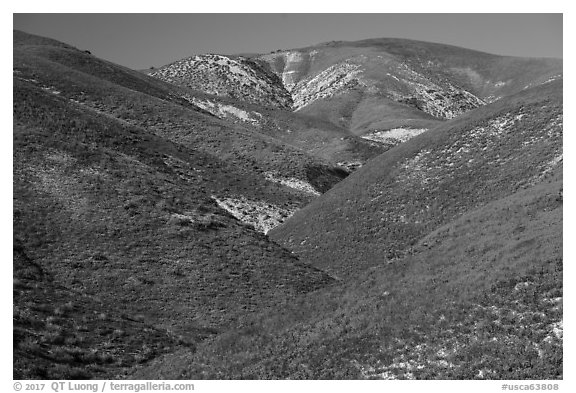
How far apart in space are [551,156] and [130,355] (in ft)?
128

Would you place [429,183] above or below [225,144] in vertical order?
below

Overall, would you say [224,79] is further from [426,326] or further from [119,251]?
[426,326]

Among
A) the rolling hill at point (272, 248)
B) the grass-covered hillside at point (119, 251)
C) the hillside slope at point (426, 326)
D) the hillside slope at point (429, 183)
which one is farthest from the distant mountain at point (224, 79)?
the hillside slope at point (426, 326)

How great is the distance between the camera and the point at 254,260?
43.4 meters

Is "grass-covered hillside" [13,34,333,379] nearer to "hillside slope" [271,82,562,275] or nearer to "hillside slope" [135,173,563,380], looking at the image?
"hillside slope" [135,173,563,380]

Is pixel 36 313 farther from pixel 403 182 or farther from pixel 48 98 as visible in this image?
pixel 48 98

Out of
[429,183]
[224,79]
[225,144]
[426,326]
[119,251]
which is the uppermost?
[224,79]

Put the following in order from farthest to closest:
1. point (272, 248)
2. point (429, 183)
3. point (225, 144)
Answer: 1. point (225, 144)
2. point (429, 183)
3. point (272, 248)

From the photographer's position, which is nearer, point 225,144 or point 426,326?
point 426,326

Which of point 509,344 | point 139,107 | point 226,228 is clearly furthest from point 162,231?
point 139,107

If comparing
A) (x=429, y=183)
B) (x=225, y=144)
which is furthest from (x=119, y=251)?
(x=225, y=144)

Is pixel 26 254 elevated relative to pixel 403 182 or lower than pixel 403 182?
lower

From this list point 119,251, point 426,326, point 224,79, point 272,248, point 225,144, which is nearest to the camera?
point 426,326

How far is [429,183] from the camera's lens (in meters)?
54.1
